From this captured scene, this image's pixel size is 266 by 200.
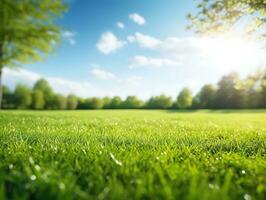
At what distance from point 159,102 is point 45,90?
114 ft

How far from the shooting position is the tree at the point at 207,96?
7312cm

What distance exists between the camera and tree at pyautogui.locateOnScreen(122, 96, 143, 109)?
3194 inches

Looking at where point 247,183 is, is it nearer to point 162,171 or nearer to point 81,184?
point 162,171

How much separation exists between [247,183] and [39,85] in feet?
253

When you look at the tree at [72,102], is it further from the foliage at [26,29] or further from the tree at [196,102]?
the foliage at [26,29]

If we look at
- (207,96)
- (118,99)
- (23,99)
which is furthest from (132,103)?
(23,99)

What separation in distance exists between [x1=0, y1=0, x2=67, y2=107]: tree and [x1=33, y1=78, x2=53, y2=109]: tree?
49.0 m

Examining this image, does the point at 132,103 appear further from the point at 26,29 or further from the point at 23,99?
the point at 26,29

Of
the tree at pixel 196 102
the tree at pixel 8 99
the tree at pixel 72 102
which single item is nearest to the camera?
the tree at pixel 8 99

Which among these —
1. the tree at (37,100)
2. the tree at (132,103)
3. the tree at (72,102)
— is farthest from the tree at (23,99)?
the tree at (132,103)

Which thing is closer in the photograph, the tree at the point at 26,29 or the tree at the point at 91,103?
the tree at the point at 26,29

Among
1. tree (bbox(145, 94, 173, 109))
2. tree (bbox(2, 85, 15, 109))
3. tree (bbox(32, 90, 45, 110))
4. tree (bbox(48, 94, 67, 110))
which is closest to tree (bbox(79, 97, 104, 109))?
tree (bbox(48, 94, 67, 110))

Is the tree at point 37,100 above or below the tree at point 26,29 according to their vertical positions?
below

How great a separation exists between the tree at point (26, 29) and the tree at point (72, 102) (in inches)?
1954
